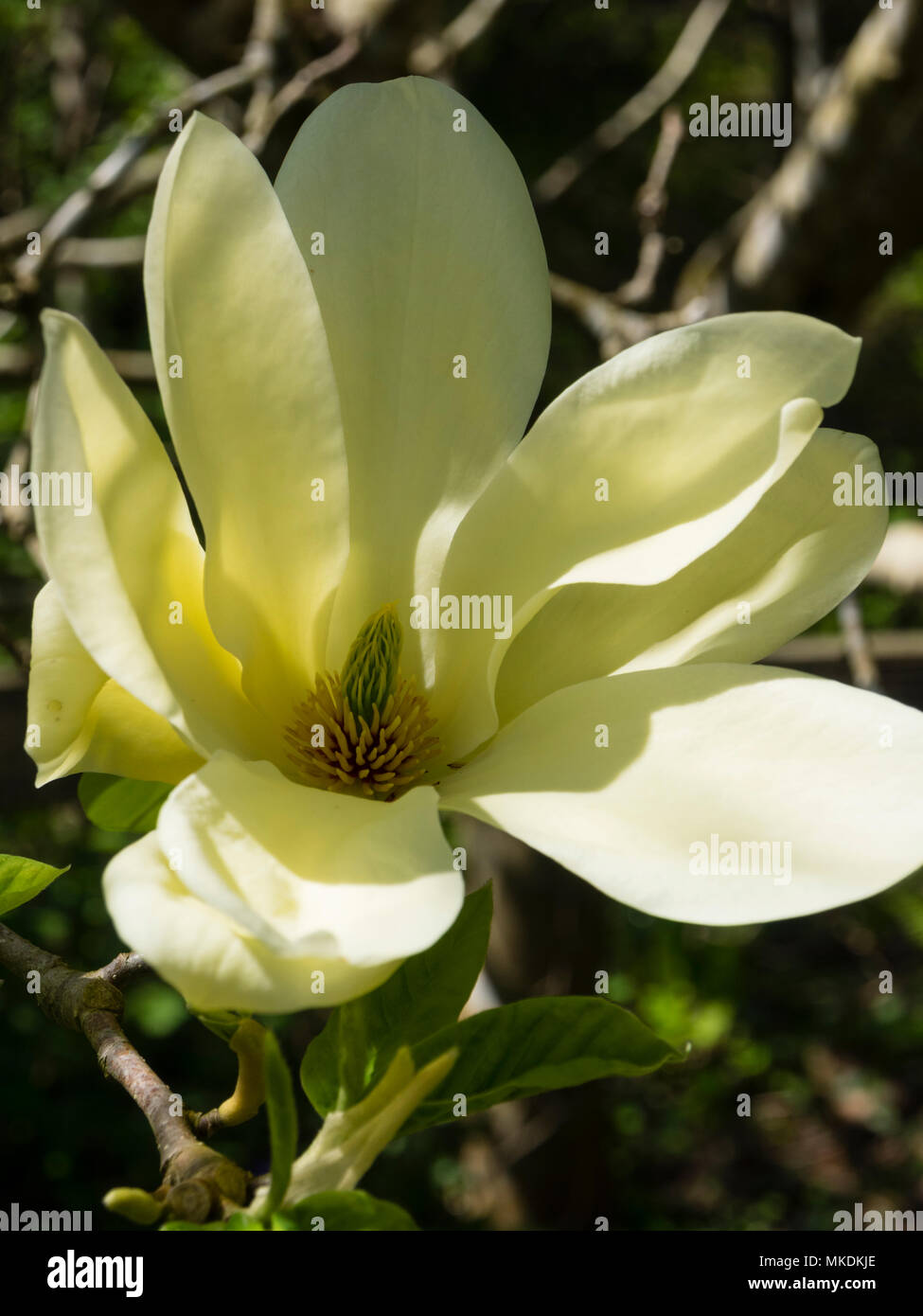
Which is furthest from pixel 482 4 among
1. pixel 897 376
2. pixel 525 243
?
pixel 897 376

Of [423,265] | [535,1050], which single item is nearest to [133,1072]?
[535,1050]

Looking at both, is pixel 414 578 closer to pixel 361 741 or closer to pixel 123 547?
pixel 361 741

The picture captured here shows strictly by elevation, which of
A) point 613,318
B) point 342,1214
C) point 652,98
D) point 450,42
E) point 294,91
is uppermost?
point 652,98

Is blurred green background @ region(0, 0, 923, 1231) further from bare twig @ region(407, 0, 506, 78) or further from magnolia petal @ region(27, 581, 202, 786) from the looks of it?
magnolia petal @ region(27, 581, 202, 786)

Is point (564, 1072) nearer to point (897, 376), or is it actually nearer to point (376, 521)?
point (376, 521)

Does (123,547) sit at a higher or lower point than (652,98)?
lower

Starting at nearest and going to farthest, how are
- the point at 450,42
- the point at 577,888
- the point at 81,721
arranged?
the point at 81,721
the point at 450,42
the point at 577,888

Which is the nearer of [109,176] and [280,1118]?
[280,1118]

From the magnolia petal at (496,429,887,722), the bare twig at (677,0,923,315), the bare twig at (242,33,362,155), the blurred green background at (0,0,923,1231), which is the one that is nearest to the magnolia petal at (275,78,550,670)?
the magnolia petal at (496,429,887,722)
